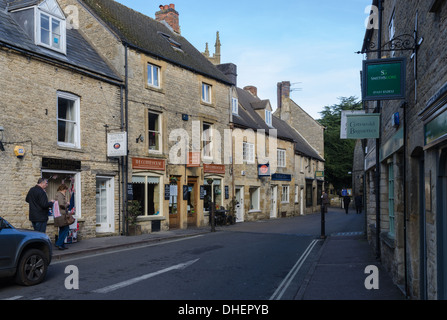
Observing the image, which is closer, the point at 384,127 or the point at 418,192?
the point at 418,192

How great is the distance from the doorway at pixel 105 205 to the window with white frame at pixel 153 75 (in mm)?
5099

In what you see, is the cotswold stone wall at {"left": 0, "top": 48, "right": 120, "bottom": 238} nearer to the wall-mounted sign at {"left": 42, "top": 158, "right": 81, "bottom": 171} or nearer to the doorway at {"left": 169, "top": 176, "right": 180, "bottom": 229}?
the wall-mounted sign at {"left": 42, "top": 158, "right": 81, "bottom": 171}

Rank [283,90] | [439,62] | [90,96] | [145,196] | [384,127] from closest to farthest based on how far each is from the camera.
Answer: [439,62] → [384,127] → [90,96] → [145,196] → [283,90]

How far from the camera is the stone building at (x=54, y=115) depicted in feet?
41.2

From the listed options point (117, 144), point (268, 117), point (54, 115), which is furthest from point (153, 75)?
point (268, 117)

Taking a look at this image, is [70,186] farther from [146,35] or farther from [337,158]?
[337,158]

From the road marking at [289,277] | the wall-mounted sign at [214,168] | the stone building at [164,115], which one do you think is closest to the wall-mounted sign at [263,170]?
the stone building at [164,115]

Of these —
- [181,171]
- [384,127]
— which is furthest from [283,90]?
[384,127]

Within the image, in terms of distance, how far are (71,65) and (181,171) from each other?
7547 mm

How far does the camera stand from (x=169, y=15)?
86.7 feet

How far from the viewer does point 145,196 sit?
18.2 m

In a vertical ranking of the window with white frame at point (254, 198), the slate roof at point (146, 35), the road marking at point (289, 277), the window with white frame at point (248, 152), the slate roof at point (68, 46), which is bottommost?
the road marking at point (289, 277)

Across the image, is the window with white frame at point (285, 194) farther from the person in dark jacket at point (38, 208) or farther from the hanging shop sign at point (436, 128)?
the hanging shop sign at point (436, 128)
